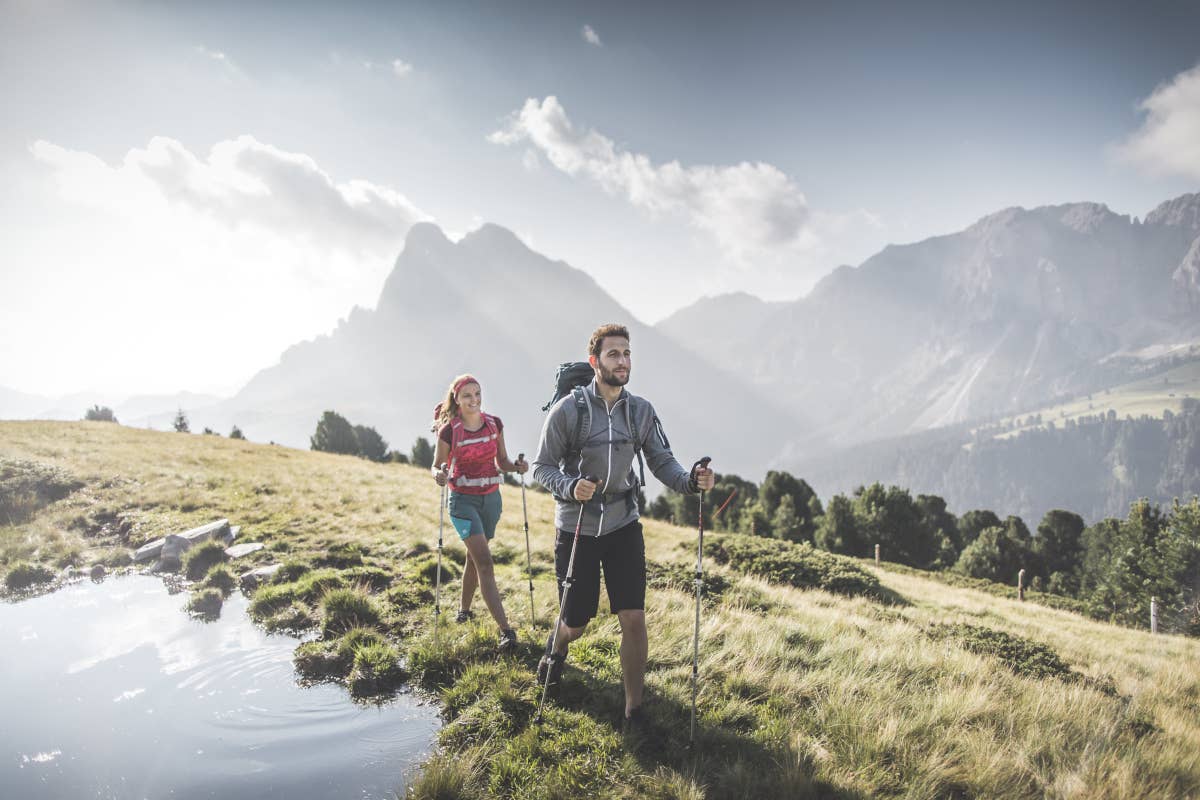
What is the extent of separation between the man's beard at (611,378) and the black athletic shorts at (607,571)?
1336mm

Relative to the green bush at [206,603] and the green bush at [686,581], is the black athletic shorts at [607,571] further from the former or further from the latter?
the green bush at [206,603]

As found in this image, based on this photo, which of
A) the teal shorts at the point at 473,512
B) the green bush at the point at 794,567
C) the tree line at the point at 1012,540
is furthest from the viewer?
the tree line at the point at 1012,540

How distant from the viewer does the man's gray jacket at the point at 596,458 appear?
15.7 ft

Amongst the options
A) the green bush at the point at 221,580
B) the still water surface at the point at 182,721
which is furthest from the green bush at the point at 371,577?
the green bush at the point at 221,580

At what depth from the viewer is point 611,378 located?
4723 mm

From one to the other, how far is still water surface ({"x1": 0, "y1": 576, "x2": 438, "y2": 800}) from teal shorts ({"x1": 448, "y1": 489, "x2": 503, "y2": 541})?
1.91 meters

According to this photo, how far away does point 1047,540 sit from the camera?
187 feet

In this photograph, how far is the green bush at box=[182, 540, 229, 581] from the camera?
9438 millimetres

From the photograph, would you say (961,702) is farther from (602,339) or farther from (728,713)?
(602,339)

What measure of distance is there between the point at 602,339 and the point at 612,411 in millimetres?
692

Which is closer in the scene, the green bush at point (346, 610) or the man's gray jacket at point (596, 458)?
the man's gray jacket at point (596, 458)

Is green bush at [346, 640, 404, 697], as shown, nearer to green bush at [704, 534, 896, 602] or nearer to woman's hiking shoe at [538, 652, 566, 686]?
woman's hiking shoe at [538, 652, 566, 686]

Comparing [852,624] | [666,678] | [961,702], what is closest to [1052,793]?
[961,702]

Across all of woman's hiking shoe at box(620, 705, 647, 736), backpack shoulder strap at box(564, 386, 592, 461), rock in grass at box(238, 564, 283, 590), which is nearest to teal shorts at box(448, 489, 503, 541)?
backpack shoulder strap at box(564, 386, 592, 461)
